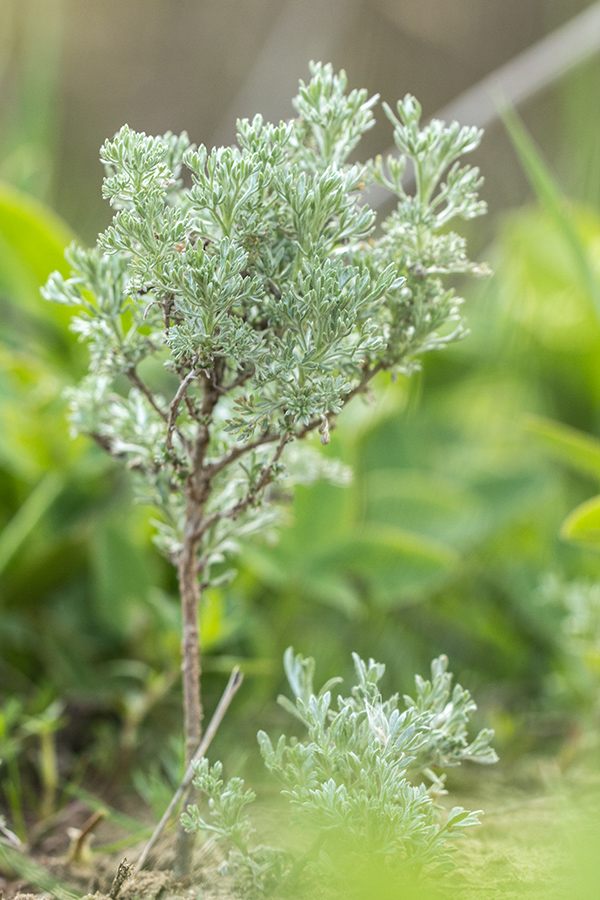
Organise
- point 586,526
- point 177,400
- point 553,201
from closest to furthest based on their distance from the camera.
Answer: point 177,400, point 586,526, point 553,201

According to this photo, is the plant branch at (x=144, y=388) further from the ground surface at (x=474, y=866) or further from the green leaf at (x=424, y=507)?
the green leaf at (x=424, y=507)

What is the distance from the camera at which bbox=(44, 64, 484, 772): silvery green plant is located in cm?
36

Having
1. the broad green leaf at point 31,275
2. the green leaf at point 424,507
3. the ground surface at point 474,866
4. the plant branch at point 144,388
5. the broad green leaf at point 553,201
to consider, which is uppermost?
the broad green leaf at point 553,201

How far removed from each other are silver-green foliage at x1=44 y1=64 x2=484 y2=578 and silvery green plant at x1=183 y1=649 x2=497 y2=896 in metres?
0.13

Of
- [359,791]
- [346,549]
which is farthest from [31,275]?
[359,791]

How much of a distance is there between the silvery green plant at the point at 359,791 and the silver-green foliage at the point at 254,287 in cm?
13

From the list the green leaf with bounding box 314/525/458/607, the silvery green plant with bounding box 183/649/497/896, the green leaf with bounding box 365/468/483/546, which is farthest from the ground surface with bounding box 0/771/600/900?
the green leaf with bounding box 365/468/483/546

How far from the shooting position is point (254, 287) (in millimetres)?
377

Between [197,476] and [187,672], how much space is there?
11 cm

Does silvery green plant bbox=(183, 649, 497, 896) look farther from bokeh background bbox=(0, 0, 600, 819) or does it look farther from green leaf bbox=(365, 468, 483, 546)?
green leaf bbox=(365, 468, 483, 546)

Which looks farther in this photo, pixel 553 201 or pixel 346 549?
pixel 346 549

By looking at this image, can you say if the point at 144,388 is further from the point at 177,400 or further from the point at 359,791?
the point at 359,791

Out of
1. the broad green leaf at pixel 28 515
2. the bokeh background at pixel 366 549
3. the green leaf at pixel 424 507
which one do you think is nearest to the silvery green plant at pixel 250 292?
the bokeh background at pixel 366 549

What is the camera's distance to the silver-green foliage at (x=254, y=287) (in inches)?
14.1
